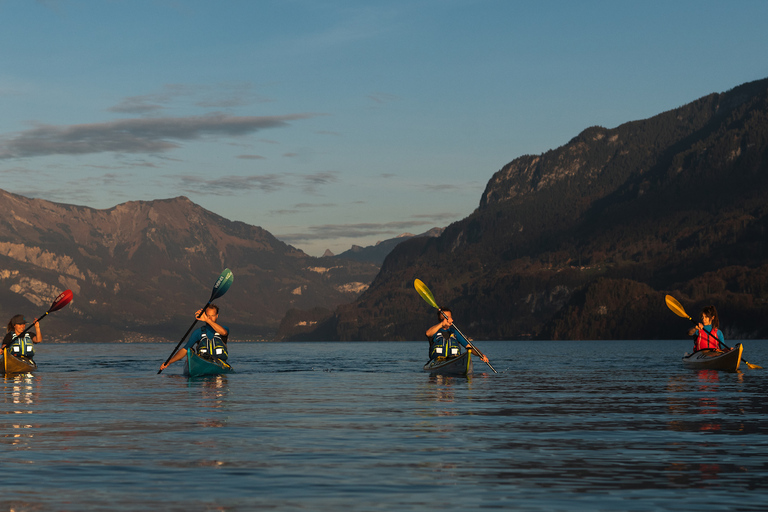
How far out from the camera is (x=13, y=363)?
54.1 meters

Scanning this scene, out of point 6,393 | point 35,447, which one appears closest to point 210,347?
point 6,393

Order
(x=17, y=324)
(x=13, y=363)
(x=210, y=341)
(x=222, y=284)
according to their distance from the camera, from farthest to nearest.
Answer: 1. (x=13, y=363)
2. (x=222, y=284)
3. (x=17, y=324)
4. (x=210, y=341)

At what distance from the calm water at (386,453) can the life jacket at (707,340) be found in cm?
2052

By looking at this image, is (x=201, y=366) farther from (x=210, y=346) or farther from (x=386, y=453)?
(x=386, y=453)

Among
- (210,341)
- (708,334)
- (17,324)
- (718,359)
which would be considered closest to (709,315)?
(708,334)

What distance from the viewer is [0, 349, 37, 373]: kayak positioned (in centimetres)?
5343

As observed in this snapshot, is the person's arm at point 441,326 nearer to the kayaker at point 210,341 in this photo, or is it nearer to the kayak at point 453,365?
the kayak at point 453,365

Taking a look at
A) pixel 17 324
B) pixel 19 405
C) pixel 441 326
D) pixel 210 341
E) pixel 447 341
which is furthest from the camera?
pixel 17 324

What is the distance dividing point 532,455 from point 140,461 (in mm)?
7731

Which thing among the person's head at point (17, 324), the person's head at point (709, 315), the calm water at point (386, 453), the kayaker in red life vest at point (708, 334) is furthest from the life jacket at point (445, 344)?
the person's head at point (17, 324)

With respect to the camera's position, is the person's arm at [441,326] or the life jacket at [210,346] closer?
the person's arm at [441,326]

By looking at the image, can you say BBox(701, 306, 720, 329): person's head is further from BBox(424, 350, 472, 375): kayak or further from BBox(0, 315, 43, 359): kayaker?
BBox(0, 315, 43, 359): kayaker

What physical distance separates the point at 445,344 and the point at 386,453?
3067cm

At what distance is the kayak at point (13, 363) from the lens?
53428 millimetres
